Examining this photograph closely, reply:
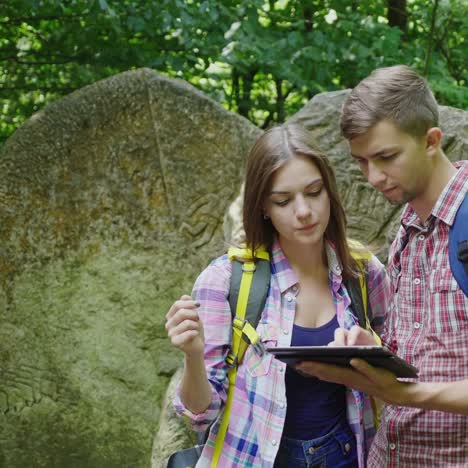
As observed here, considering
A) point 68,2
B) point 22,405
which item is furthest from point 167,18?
point 22,405

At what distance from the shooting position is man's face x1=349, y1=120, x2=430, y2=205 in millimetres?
1968

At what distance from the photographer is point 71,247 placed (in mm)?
4086

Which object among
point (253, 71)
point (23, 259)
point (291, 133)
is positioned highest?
point (291, 133)

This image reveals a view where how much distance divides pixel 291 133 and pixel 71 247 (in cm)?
223

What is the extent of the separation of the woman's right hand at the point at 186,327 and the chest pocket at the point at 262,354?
201 millimetres

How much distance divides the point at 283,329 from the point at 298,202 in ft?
1.24

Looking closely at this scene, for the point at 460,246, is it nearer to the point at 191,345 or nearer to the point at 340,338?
the point at 340,338

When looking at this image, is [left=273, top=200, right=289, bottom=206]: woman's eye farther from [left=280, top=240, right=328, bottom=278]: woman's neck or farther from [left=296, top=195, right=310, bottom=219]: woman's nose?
[left=280, top=240, right=328, bottom=278]: woman's neck

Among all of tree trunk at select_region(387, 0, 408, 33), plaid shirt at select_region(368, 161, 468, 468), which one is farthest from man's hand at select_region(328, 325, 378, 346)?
tree trunk at select_region(387, 0, 408, 33)

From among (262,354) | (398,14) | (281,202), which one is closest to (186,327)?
(262,354)

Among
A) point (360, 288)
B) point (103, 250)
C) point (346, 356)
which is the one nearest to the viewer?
point (346, 356)

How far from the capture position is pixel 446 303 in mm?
1875

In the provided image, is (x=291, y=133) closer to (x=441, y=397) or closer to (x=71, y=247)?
(x=441, y=397)

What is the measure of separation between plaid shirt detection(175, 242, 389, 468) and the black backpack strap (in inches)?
0.7
